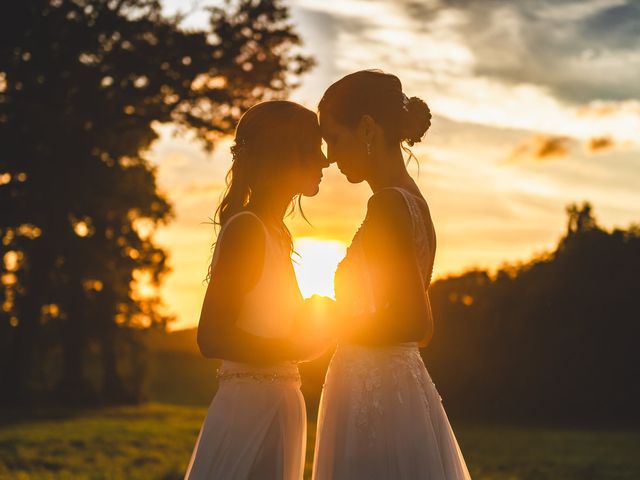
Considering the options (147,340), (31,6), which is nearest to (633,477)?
(31,6)

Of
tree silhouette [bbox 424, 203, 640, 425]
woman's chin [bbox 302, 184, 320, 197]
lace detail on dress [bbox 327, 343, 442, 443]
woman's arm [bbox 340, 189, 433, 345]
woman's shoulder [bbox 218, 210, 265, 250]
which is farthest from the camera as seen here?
tree silhouette [bbox 424, 203, 640, 425]

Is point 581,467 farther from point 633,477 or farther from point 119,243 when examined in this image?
point 119,243

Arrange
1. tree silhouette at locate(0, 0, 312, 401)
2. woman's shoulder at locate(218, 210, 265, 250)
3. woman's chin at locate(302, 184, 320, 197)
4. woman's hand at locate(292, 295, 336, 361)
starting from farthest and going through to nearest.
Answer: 1. tree silhouette at locate(0, 0, 312, 401)
2. woman's chin at locate(302, 184, 320, 197)
3. woman's hand at locate(292, 295, 336, 361)
4. woman's shoulder at locate(218, 210, 265, 250)

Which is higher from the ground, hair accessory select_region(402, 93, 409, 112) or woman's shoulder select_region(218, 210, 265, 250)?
hair accessory select_region(402, 93, 409, 112)

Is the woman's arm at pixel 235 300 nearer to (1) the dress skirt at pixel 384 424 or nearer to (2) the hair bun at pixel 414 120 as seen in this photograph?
(1) the dress skirt at pixel 384 424

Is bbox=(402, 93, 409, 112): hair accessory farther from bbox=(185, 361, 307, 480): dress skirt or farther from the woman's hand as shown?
bbox=(185, 361, 307, 480): dress skirt

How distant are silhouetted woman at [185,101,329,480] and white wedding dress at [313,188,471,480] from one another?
0.24 meters

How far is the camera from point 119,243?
36812 millimetres

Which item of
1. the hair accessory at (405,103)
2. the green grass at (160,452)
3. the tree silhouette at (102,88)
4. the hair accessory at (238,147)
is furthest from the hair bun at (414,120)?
the tree silhouette at (102,88)

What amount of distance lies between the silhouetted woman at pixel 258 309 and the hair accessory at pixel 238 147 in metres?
0.01

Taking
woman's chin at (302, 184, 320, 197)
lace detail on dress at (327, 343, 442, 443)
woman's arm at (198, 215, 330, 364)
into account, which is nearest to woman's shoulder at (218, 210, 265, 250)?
woman's arm at (198, 215, 330, 364)

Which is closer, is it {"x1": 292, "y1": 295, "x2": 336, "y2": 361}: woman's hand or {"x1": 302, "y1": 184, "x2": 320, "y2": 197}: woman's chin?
{"x1": 292, "y1": 295, "x2": 336, "y2": 361}: woman's hand

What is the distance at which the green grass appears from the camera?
15.1 m

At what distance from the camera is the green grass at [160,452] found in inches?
595
